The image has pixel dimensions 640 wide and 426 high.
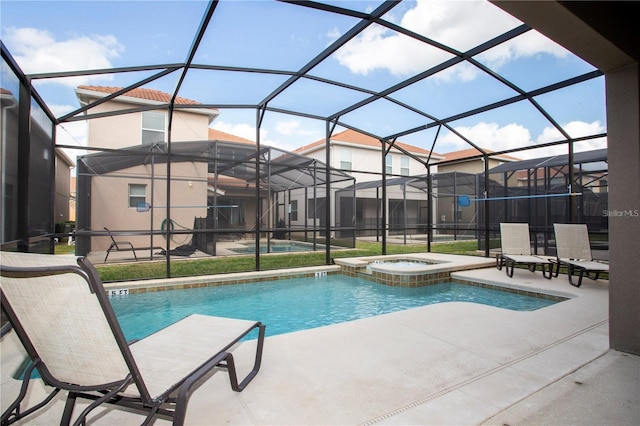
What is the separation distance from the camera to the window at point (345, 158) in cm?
1599

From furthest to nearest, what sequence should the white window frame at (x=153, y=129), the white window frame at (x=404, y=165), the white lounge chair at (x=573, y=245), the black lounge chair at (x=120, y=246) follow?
the white window frame at (x=404, y=165), the white window frame at (x=153, y=129), the black lounge chair at (x=120, y=246), the white lounge chair at (x=573, y=245)

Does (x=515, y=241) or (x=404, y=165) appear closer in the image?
(x=515, y=241)

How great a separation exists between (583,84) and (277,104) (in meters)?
5.39

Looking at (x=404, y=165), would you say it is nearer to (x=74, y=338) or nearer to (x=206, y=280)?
(x=206, y=280)

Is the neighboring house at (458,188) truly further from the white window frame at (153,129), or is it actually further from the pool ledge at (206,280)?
the white window frame at (153,129)

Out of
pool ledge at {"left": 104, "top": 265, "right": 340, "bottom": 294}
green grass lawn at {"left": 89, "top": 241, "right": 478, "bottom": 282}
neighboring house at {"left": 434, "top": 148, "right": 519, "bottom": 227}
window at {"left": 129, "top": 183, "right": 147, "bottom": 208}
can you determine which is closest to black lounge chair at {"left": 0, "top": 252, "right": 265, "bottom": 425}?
pool ledge at {"left": 104, "top": 265, "right": 340, "bottom": 294}

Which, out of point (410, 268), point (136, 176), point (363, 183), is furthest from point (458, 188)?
point (136, 176)

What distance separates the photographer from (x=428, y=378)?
209cm

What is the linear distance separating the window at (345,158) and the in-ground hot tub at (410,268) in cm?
883

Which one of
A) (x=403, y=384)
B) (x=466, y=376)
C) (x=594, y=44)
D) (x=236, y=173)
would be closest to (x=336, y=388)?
(x=403, y=384)

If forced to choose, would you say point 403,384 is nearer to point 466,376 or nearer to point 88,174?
point 466,376

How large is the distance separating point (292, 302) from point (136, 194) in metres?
6.23

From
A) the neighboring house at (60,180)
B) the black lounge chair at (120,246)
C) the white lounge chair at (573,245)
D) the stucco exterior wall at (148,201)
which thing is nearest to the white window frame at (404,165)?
the stucco exterior wall at (148,201)

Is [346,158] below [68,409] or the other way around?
the other way around
